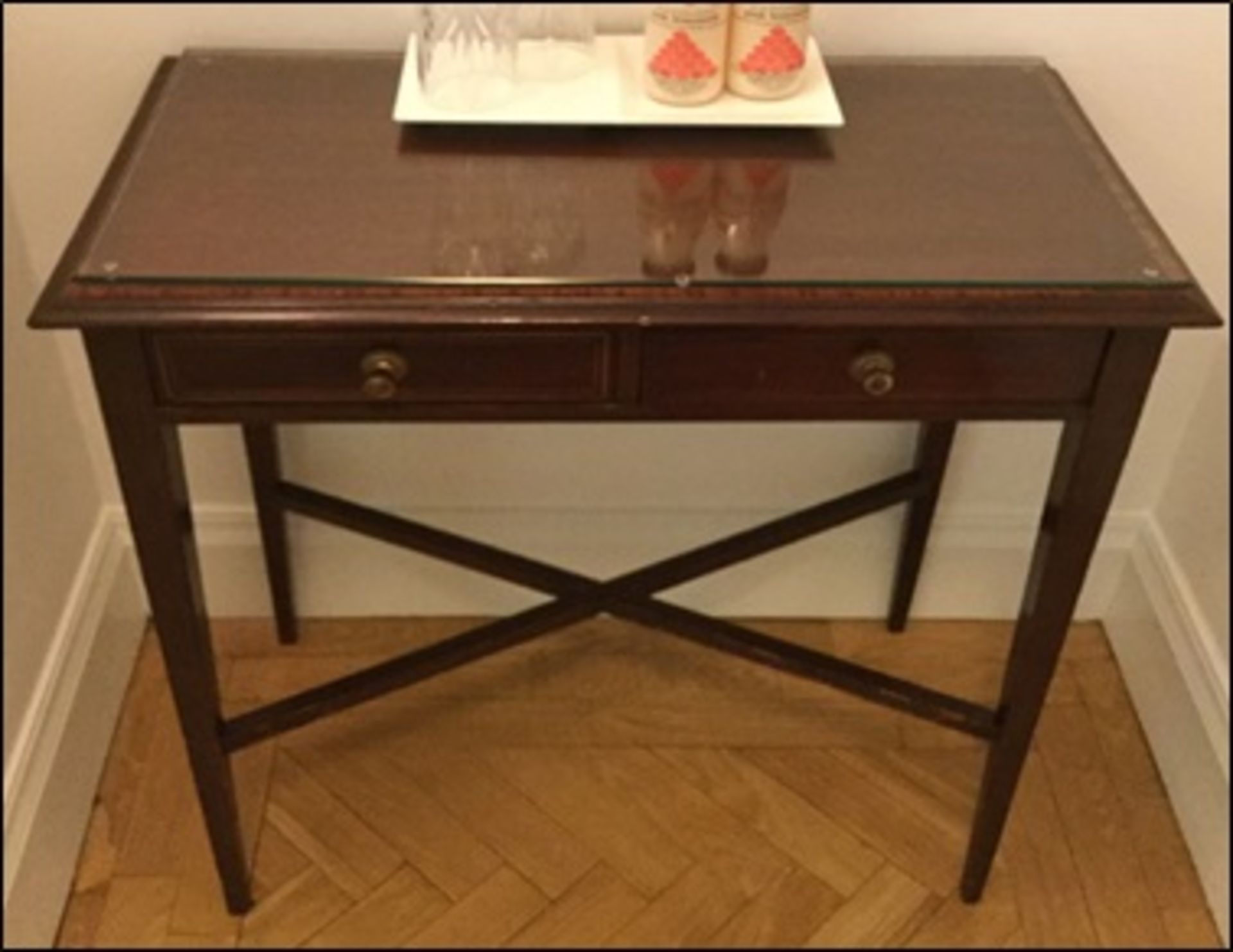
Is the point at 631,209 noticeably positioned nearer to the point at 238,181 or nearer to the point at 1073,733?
the point at 238,181

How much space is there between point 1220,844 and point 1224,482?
0.34 m

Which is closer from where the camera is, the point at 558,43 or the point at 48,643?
the point at 558,43

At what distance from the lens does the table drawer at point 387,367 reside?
897 mm

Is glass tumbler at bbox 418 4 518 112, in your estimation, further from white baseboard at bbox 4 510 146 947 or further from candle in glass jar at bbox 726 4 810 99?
white baseboard at bbox 4 510 146 947

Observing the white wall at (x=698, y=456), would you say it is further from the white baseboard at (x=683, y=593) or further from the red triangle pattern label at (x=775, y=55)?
the red triangle pattern label at (x=775, y=55)

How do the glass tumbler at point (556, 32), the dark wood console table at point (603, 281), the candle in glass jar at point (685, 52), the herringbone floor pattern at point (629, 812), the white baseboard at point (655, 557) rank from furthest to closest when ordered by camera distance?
the white baseboard at point (655, 557) < the herringbone floor pattern at point (629, 812) < the glass tumbler at point (556, 32) < the candle in glass jar at point (685, 52) < the dark wood console table at point (603, 281)

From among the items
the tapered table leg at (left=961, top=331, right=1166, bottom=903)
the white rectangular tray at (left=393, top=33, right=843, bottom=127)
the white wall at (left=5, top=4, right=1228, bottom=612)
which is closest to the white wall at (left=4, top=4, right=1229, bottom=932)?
the white wall at (left=5, top=4, right=1228, bottom=612)

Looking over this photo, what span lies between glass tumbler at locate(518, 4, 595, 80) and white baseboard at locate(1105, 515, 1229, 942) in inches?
32.0

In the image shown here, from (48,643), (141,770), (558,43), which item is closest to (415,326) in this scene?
(558,43)

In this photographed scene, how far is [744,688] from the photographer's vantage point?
1512mm

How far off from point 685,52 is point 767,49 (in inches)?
2.4

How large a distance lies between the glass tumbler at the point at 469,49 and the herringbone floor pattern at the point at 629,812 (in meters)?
0.68

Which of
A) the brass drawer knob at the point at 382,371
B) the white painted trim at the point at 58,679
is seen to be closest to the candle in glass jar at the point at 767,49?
the brass drawer knob at the point at 382,371

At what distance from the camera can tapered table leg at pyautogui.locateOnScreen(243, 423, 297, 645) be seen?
1.35 meters
